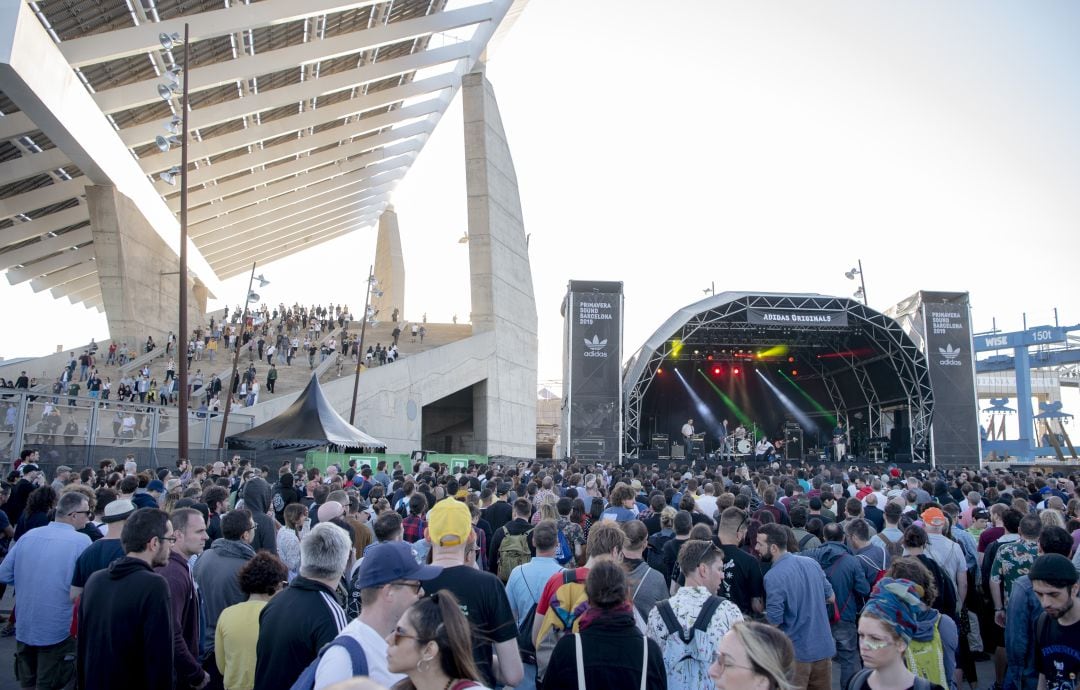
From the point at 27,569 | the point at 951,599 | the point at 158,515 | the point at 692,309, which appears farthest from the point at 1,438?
the point at 692,309

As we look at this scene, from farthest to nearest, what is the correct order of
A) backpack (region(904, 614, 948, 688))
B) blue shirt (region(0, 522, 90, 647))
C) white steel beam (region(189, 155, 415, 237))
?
white steel beam (region(189, 155, 415, 237)) < blue shirt (region(0, 522, 90, 647)) < backpack (region(904, 614, 948, 688))

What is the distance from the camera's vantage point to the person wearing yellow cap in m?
3.45

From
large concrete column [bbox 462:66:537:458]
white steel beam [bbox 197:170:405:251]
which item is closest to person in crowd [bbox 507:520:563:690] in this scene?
large concrete column [bbox 462:66:537:458]

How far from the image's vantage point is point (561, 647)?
10.7 ft

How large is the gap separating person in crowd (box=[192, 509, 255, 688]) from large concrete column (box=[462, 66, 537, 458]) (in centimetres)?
2777

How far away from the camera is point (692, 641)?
365 centimetres

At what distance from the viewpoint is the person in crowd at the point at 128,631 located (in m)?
3.48

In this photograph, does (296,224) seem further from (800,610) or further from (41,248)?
(800,610)

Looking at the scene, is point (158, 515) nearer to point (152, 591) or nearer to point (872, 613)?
point (152, 591)

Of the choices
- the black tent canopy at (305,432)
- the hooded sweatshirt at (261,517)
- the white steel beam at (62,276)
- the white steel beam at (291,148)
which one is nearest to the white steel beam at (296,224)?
the white steel beam at (62,276)

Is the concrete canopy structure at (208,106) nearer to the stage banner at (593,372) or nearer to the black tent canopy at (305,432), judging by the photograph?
the black tent canopy at (305,432)

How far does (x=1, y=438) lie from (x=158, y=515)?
12114mm

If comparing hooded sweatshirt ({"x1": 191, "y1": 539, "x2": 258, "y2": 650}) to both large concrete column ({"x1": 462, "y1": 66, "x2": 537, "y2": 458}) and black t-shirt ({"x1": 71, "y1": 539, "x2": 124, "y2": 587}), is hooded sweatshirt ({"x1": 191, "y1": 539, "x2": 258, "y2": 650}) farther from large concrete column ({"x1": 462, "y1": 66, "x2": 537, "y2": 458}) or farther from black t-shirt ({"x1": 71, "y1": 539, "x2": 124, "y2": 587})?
large concrete column ({"x1": 462, "y1": 66, "x2": 537, "y2": 458})

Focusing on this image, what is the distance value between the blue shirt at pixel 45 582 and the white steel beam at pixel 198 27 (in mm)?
22467
